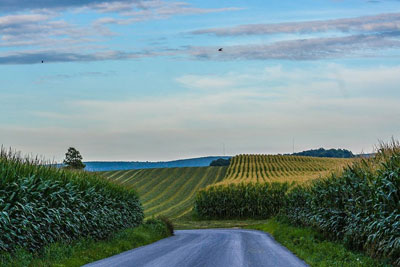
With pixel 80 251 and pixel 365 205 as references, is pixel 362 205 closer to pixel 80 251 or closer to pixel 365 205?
pixel 365 205

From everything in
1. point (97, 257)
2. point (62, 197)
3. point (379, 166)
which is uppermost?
point (379, 166)

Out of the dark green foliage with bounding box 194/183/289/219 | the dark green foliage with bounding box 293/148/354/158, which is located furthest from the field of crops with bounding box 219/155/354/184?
the dark green foliage with bounding box 293/148/354/158

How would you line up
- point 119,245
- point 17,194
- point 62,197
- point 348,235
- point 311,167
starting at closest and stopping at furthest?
1. point 17,194
2. point 348,235
3. point 62,197
4. point 119,245
5. point 311,167

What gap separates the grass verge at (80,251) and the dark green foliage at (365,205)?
31.2ft

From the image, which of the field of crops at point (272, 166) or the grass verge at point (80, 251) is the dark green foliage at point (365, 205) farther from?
the field of crops at point (272, 166)

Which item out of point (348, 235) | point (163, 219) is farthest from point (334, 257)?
point (163, 219)

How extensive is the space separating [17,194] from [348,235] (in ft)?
40.0

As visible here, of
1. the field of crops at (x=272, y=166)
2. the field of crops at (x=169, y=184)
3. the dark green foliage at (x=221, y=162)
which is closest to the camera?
the field of crops at (x=169, y=184)

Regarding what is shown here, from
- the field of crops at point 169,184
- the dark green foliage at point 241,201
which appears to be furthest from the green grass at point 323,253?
the field of crops at point 169,184

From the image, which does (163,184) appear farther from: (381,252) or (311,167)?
(381,252)

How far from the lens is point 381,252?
683 inches

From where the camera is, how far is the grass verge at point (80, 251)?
17.0 metres

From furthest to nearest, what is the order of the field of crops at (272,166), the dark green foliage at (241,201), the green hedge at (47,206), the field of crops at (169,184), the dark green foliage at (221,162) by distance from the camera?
the dark green foliage at (221,162) → the field of crops at (272,166) → the field of crops at (169,184) → the dark green foliage at (241,201) → the green hedge at (47,206)

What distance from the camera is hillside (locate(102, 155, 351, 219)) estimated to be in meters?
85.2
